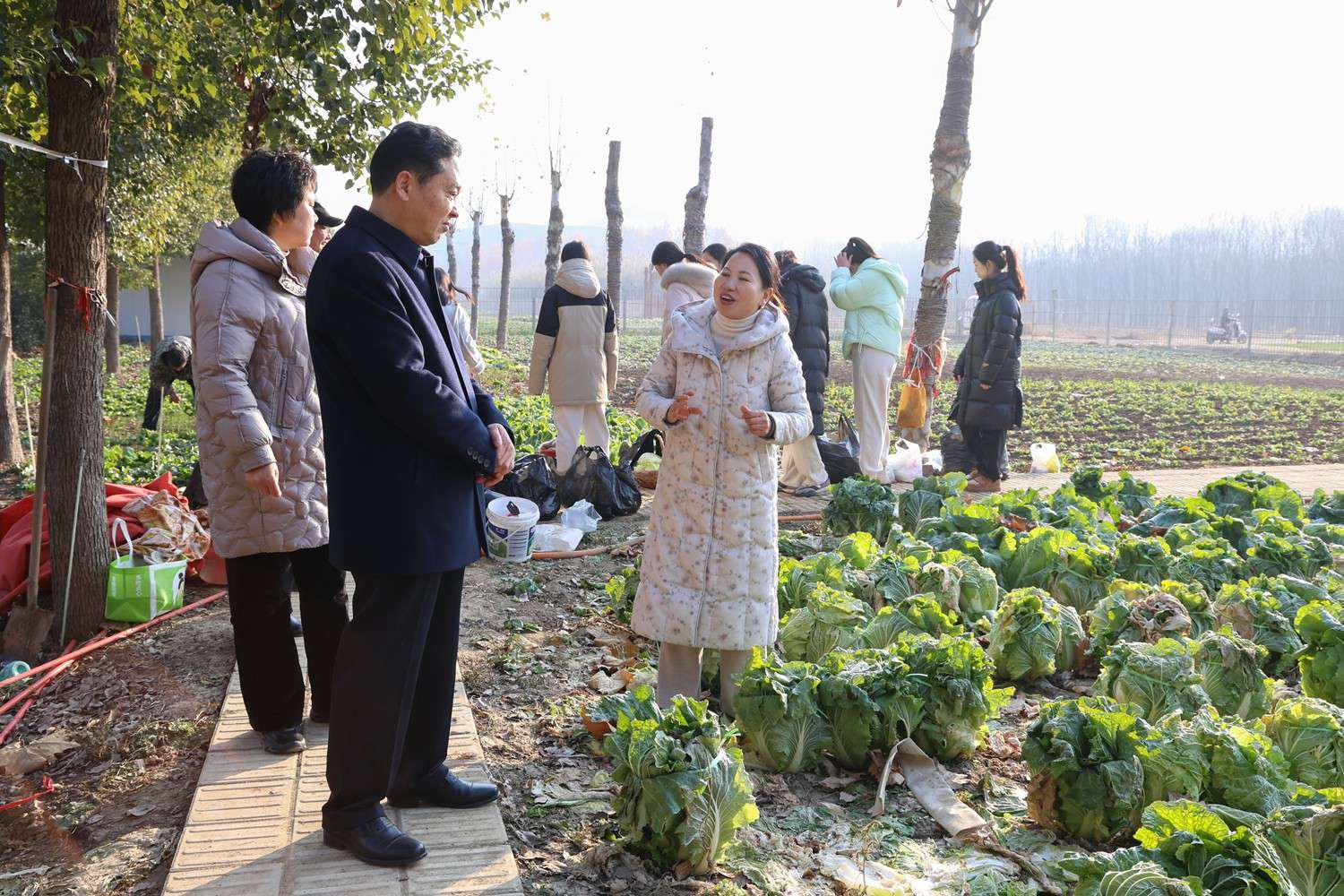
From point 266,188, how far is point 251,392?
72cm

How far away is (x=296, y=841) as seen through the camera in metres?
3.02

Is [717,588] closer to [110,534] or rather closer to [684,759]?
[684,759]

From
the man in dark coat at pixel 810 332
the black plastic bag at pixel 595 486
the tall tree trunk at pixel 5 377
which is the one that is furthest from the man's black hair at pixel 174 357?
the man in dark coat at pixel 810 332

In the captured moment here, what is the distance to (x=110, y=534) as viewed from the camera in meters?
5.40

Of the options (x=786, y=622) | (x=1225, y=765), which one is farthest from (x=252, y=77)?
(x=1225, y=765)

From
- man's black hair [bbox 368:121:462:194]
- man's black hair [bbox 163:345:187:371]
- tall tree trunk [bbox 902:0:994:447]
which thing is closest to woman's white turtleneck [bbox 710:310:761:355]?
man's black hair [bbox 368:121:462:194]

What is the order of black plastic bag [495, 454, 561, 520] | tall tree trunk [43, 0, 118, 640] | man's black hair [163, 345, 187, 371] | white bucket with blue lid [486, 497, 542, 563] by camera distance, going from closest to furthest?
tall tree trunk [43, 0, 118, 640], white bucket with blue lid [486, 497, 542, 563], black plastic bag [495, 454, 561, 520], man's black hair [163, 345, 187, 371]

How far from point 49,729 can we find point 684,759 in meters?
2.93

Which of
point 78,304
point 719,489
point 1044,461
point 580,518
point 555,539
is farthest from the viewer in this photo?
point 1044,461

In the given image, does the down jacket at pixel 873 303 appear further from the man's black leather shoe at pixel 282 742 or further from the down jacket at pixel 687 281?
the man's black leather shoe at pixel 282 742

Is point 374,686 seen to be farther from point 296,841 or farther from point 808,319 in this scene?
point 808,319

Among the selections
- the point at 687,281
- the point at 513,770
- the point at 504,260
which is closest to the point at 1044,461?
the point at 687,281

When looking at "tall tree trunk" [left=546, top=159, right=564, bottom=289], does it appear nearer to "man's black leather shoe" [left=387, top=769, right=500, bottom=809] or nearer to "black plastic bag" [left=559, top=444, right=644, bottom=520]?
"black plastic bag" [left=559, top=444, right=644, bottom=520]

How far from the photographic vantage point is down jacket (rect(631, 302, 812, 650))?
3.86 m
